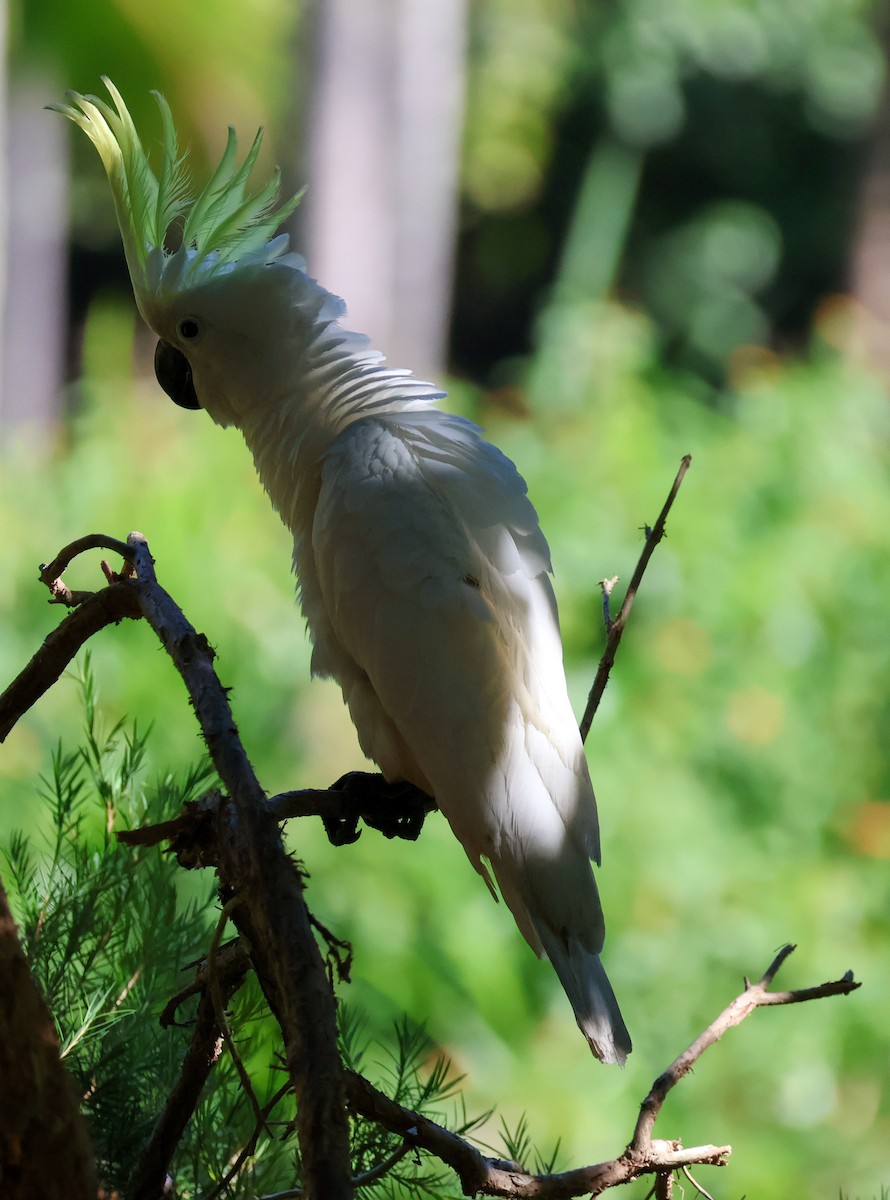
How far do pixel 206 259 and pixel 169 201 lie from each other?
3.4 inches

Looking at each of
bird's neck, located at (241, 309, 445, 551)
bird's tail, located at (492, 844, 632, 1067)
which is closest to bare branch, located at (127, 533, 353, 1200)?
bird's tail, located at (492, 844, 632, 1067)

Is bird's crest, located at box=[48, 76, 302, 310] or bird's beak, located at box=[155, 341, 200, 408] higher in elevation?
bird's crest, located at box=[48, 76, 302, 310]

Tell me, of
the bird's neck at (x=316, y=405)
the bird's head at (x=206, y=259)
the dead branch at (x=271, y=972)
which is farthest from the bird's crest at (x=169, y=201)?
the dead branch at (x=271, y=972)

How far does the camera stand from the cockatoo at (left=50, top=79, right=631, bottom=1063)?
1.40 metres

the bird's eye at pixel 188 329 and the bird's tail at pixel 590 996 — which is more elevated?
the bird's eye at pixel 188 329

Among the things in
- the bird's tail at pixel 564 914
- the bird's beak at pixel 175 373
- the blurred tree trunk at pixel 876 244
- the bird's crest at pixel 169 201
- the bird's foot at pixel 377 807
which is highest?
the blurred tree trunk at pixel 876 244

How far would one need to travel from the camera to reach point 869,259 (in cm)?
524

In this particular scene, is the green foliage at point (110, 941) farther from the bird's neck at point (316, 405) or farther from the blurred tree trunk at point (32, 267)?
the blurred tree trunk at point (32, 267)

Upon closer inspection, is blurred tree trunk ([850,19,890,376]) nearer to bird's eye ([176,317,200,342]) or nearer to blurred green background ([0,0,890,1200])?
blurred green background ([0,0,890,1200])

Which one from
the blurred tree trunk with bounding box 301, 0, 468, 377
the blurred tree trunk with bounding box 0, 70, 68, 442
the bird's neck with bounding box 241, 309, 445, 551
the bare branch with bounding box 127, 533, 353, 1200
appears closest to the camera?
the bare branch with bounding box 127, 533, 353, 1200

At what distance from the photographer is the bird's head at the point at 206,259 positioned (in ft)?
4.87

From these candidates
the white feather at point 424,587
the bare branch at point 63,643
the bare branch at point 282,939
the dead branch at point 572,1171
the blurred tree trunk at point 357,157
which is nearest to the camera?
the bare branch at point 282,939

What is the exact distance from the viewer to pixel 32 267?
7.57 metres

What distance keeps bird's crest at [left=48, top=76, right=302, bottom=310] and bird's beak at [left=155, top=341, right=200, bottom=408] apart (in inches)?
3.8
